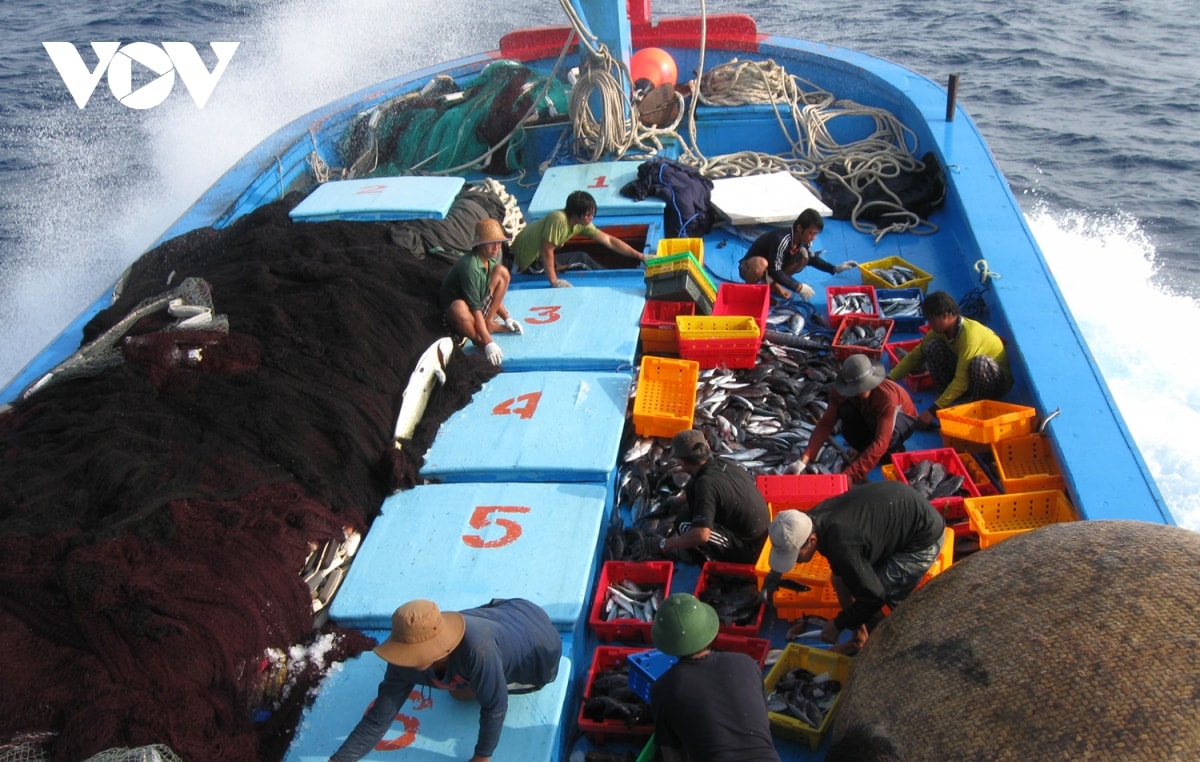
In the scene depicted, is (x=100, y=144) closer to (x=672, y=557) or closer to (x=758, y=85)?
(x=758, y=85)

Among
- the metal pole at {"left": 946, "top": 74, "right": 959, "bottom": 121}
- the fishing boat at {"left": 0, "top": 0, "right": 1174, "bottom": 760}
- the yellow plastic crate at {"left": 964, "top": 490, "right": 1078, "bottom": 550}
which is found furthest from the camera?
the metal pole at {"left": 946, "top": 74, "right": 959, "bottom": 121}

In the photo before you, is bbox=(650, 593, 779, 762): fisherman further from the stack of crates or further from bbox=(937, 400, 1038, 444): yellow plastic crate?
the stack of crates

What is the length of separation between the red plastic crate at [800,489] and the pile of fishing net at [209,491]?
208cm

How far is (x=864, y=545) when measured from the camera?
4031mm

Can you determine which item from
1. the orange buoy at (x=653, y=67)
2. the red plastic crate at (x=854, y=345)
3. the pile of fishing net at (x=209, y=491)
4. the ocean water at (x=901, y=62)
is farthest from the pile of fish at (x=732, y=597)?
the orange buoy at (x=653, y=67)

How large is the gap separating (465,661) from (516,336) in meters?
3.31

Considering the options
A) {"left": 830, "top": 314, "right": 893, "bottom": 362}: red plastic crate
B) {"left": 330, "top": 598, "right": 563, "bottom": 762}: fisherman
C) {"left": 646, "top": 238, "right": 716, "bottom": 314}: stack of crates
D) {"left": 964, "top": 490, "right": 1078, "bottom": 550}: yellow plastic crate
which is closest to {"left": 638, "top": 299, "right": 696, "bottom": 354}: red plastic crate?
{"left": 646, "top": 238, "right": 716, "bottom": 314}: stack of crates

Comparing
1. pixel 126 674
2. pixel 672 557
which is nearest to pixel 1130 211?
pixel 672 557

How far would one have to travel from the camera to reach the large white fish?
5328 millimetres

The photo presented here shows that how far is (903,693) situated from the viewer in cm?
308

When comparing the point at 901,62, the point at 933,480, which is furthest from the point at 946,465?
the point at 901,62

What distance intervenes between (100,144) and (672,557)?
18.8 m

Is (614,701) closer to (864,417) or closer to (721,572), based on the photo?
(721,572)

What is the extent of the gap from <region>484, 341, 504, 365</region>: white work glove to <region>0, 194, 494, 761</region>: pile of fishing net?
0.18ft
